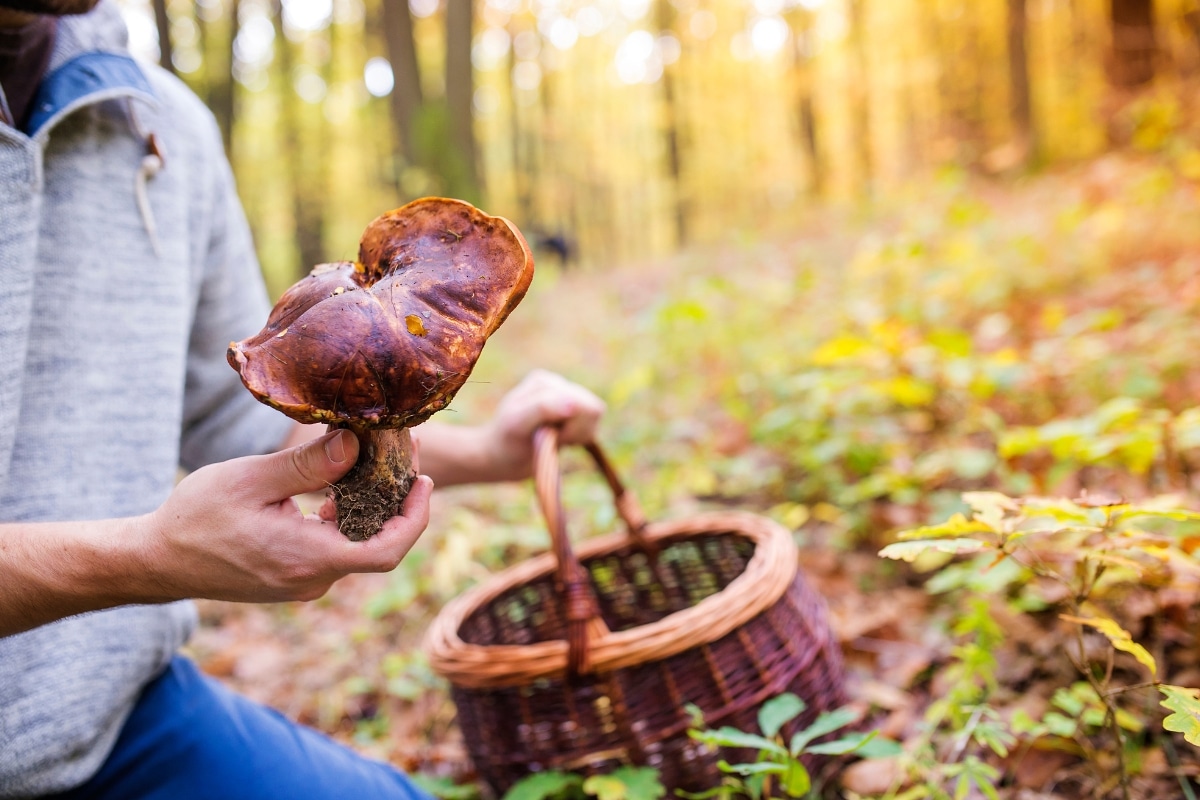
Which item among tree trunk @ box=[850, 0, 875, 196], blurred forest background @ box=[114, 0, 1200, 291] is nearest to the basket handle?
blurred forest background @ box=[114, 0, 1200, 291]

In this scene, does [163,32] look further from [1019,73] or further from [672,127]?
[672,127]

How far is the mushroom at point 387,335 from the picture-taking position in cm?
90

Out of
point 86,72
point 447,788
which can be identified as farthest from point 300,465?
point 447,788

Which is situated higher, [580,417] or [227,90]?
[227,90]

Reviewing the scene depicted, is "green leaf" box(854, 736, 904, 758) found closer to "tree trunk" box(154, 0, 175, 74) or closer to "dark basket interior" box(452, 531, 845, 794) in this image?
"dark basket interior" box(452, 531, 845, 794)

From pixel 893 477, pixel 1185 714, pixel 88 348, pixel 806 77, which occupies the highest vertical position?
pixel 806 77

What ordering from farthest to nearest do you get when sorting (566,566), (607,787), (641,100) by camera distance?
(641,100)
(566,566)
(607,787)

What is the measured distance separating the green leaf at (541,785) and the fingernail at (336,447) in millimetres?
837

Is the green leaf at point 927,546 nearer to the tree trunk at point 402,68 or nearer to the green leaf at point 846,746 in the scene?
the green leaf at point 846,746

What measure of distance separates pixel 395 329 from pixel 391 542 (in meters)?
0.28

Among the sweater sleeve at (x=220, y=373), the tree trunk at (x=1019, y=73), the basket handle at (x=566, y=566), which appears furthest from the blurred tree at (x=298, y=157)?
the basket handle at (x=566, y=566)

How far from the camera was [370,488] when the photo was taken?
1.05 metres

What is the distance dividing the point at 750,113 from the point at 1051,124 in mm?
17206

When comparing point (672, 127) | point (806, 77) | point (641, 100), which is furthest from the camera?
point (641, 100)
